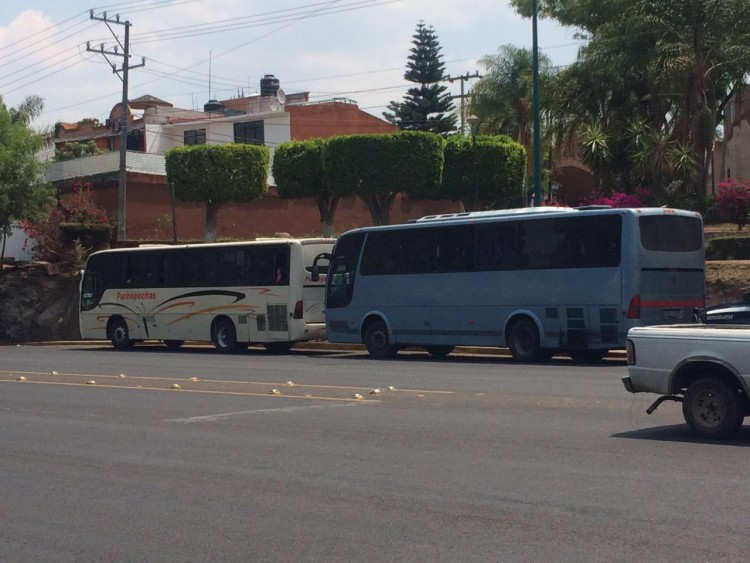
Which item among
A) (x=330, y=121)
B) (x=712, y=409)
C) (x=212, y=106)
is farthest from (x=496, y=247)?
(x=212, y=106)

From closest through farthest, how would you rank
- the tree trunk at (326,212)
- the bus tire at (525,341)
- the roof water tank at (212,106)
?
the bus tire at (525,341) < the tree trunk at (326,212) < the roof water tank at (212,106)

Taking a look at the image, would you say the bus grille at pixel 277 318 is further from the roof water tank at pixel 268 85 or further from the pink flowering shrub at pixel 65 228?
the roof water tank at pixel 268 85

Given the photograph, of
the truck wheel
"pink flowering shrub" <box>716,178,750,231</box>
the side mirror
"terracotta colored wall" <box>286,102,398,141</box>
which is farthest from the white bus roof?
"terracotta colored wall" <box>286,102,398,141</box>

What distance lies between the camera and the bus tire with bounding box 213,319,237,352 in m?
30.3

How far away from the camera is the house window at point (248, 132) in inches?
2830

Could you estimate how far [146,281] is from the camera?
33.0 metres

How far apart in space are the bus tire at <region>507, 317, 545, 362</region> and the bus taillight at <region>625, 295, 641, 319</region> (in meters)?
2.36

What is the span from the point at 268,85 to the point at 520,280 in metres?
70.3

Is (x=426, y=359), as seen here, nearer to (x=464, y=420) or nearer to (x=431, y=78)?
(x=464, y=420)

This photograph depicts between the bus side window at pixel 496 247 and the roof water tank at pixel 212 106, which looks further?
the roof water tank at pixel 212 106

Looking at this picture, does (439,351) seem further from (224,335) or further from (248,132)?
(248,132)

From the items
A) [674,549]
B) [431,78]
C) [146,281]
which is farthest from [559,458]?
[431,78]

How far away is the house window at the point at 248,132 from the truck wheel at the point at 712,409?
6193 centimetres

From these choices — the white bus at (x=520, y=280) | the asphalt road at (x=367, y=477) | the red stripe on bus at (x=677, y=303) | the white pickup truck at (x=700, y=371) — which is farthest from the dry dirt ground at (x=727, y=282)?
the white pickup truck at (x=700, y=371)
